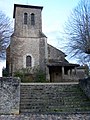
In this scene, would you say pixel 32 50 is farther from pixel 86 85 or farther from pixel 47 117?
pixel 47 117

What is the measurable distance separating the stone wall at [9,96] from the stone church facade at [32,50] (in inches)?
706

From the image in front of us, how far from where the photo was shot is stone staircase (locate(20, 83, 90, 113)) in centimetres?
1046

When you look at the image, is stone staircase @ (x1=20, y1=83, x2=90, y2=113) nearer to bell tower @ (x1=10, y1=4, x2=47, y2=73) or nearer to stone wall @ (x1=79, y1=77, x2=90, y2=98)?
stone wall @ (x1=79, y1=77, x2=90, y2=98)

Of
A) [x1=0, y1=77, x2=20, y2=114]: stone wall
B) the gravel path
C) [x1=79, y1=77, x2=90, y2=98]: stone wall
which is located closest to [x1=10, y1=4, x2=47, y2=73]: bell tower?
[x1=79, y1=77, x2=90, y2=98]: stone wall

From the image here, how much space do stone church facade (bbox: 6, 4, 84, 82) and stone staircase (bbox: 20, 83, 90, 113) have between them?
49.5 feet

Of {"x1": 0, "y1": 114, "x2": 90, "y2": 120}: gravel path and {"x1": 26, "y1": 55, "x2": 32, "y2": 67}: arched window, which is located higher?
{"x1": 26, "y1": 55, "x2": 32, "y2": 67}: arched window

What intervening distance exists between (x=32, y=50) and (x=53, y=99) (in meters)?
19.0

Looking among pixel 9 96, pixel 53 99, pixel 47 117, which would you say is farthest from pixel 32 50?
pixel 47 117

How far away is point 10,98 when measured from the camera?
10156mm

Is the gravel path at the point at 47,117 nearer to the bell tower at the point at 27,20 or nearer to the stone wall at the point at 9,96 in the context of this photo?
the stone wall at the point at 9,96

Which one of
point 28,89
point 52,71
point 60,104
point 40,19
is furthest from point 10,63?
point 60,104

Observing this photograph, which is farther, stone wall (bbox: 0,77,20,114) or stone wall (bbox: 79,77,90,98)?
stone wall (bbox: 79,77,90,98)

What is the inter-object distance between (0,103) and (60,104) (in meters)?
3.04

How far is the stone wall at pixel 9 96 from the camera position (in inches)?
396
